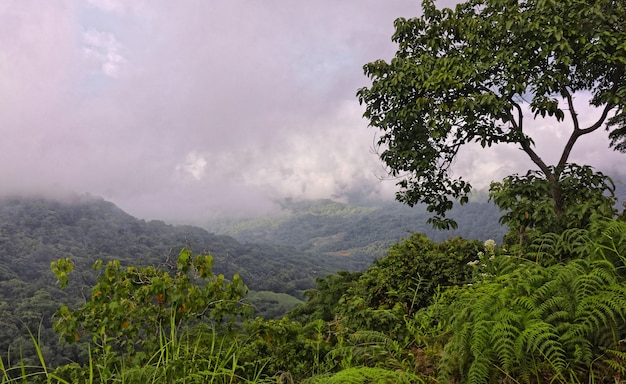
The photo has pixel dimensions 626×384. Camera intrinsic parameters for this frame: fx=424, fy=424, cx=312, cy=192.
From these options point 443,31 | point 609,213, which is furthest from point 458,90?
point 609,213

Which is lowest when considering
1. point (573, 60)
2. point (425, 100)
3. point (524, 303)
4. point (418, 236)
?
point (524, 303)

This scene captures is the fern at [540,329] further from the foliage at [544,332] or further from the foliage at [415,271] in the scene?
the foliage at [415,271]

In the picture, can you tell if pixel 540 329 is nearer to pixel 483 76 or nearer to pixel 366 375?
pixel 366 375

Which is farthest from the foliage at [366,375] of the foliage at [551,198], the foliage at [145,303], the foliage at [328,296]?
the foliage at [328,296]

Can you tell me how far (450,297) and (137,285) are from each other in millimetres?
4540

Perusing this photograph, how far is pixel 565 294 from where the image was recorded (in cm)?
299

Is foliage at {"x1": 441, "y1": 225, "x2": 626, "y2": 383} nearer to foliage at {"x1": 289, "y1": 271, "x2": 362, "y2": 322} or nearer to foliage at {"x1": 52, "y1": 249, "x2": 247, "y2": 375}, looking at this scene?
foliage at {"x1": 52, "y1": 249, "x2": 247, "y2": 375}

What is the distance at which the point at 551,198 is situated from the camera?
23.2ft

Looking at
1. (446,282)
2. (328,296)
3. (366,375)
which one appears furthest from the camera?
(328,296)

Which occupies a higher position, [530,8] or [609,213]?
[530,8]

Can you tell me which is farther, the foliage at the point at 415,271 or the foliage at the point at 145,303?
the foliage at the point at 415,271

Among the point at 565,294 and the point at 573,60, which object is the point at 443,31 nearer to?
the point at 573,60

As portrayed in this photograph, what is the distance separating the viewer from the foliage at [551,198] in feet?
22.2

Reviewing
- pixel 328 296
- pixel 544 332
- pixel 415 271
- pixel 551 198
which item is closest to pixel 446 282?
pixel 415 271
